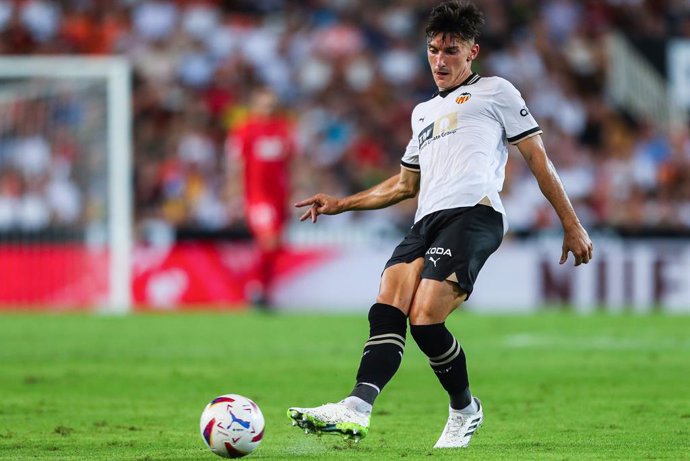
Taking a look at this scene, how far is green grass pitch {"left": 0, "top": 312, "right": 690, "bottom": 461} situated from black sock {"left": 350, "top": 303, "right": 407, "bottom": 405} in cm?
33

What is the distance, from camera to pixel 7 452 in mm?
6375

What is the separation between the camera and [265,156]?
16.6m

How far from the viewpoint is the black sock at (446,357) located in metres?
6.44

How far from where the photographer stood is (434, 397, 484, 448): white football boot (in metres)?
6.58

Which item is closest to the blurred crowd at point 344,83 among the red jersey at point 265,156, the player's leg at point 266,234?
the player's leg at point 266,234

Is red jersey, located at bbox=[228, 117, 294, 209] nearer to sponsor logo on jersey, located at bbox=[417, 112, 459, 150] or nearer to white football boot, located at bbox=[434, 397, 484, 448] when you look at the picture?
sponsor logo on jersey, located at bbox=[417, 112, 459, 150]

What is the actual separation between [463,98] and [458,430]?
165 centimetres

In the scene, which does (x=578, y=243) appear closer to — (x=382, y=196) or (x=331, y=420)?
(x=382, y=196)

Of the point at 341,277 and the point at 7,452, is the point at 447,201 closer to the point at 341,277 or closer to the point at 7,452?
the point at 7,452

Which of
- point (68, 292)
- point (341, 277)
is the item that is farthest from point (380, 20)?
point (68, 292)

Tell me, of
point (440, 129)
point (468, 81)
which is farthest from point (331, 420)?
point (468, 81)

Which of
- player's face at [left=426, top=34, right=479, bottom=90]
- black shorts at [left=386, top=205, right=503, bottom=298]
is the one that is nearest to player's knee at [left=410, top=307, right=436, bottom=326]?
black shorts at [left=386, top=205, right=503, bottom=298]

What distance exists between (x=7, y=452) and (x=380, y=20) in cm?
1738

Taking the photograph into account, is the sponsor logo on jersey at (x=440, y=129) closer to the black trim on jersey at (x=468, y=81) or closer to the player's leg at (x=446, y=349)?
the black trim on jersey at (x=468, y=81)
